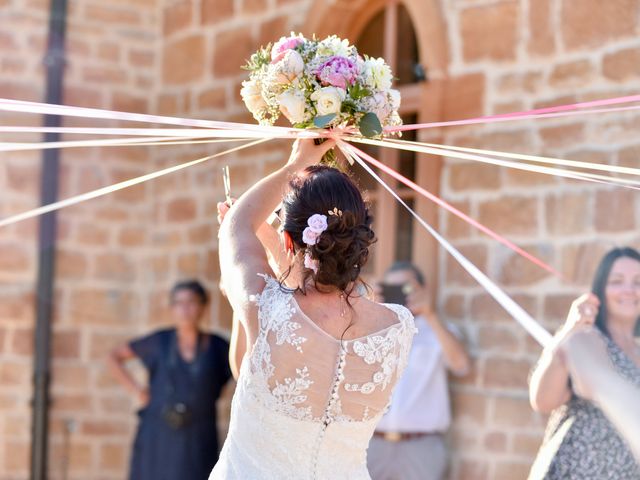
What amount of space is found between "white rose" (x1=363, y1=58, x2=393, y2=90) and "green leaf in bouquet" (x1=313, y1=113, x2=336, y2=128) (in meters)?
0.19

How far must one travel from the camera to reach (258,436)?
320cm

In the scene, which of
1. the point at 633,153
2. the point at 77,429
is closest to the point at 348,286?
the point at 633,153

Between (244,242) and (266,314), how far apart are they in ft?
0.76

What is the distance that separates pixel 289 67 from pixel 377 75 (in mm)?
269

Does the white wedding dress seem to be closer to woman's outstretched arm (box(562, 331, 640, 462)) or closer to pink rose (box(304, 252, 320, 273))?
pink rose (box(304, 252, 320, 273))

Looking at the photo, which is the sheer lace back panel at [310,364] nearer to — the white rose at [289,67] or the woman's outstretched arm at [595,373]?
the white rose at [289,67]

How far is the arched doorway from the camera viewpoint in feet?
22.6

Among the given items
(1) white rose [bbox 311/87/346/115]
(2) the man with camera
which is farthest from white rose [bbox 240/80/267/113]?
(2) the man with camera

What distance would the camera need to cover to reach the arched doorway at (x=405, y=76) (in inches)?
271

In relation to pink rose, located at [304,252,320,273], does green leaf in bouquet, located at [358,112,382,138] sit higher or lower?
higher

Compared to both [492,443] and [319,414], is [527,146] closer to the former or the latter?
[492,443]

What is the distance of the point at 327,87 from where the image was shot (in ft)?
11.9

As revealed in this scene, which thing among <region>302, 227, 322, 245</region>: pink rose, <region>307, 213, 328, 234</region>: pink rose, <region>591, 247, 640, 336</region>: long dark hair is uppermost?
<region>307, 213, 328, 234</region>: pink rose

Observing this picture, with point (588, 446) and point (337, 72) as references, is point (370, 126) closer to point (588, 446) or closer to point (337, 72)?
point (337, 72)
